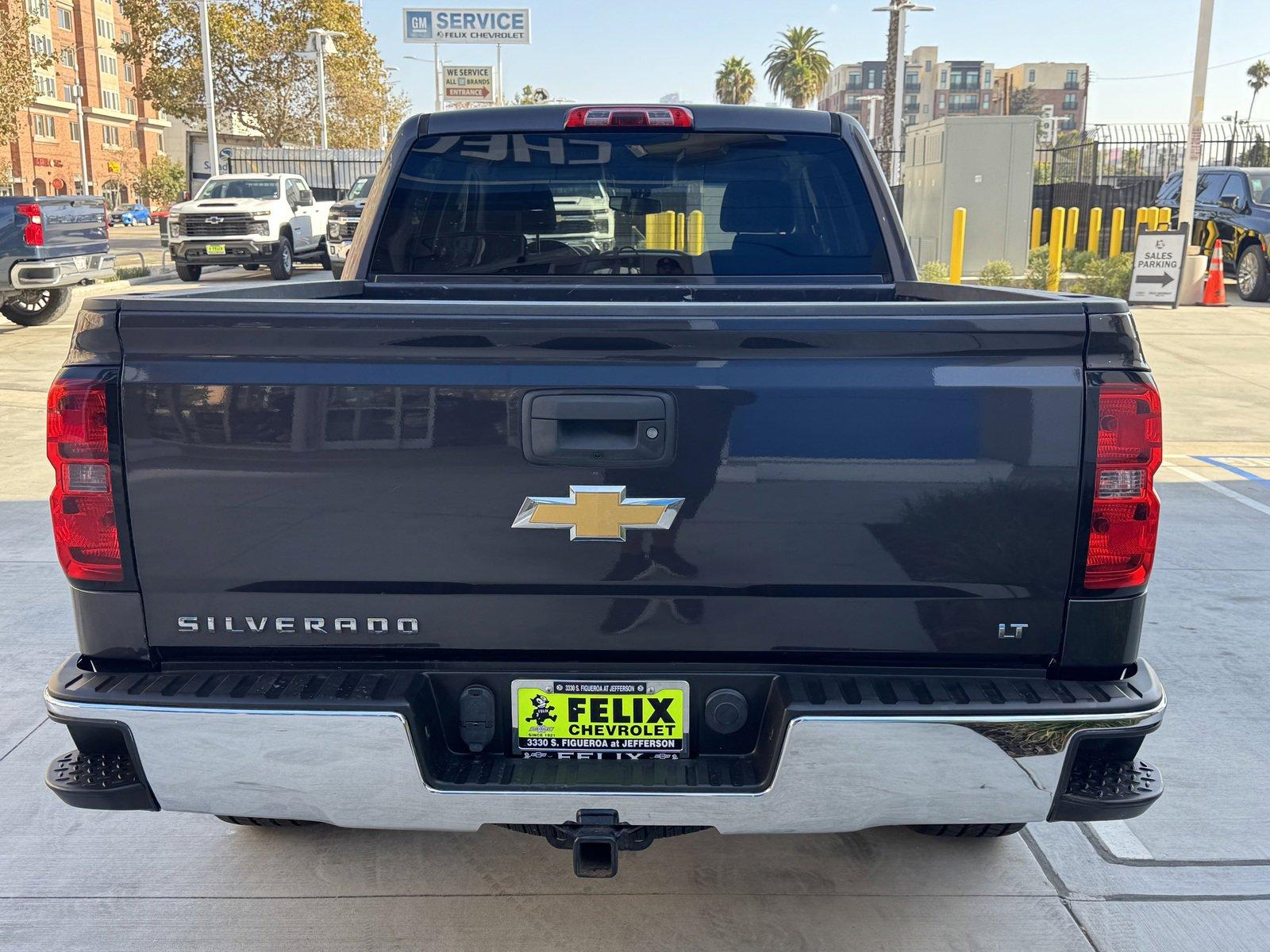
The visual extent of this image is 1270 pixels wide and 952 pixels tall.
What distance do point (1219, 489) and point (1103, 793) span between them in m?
6.09

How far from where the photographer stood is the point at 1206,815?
147 inches

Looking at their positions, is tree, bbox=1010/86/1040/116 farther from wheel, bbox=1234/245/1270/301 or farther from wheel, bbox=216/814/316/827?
wheel, bbox=216/814/316/827

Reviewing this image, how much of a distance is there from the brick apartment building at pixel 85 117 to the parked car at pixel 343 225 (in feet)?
170

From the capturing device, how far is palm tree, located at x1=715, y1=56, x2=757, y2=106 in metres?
93.0

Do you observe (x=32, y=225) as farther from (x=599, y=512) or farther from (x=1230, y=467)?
(x=599, y=512)

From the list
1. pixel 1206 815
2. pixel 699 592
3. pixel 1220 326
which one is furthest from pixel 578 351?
pixel 1220 326

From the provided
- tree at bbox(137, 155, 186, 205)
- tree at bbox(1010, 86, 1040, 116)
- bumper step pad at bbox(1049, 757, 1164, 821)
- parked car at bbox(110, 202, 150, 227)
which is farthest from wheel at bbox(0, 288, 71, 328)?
tree at bbox(1010, 86, 1040, 116)

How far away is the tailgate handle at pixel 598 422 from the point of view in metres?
2.43

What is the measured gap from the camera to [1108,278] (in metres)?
18.6

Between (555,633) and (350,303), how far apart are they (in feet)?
2.59

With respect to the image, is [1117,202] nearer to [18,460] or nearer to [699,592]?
[18,460]

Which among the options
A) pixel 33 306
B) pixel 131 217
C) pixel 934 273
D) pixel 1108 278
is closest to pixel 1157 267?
pixel 1108 278

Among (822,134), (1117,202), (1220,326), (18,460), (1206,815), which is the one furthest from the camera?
(1117,202)

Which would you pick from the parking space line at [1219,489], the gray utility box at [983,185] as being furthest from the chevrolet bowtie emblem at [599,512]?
the gray utility box at [983,185]
